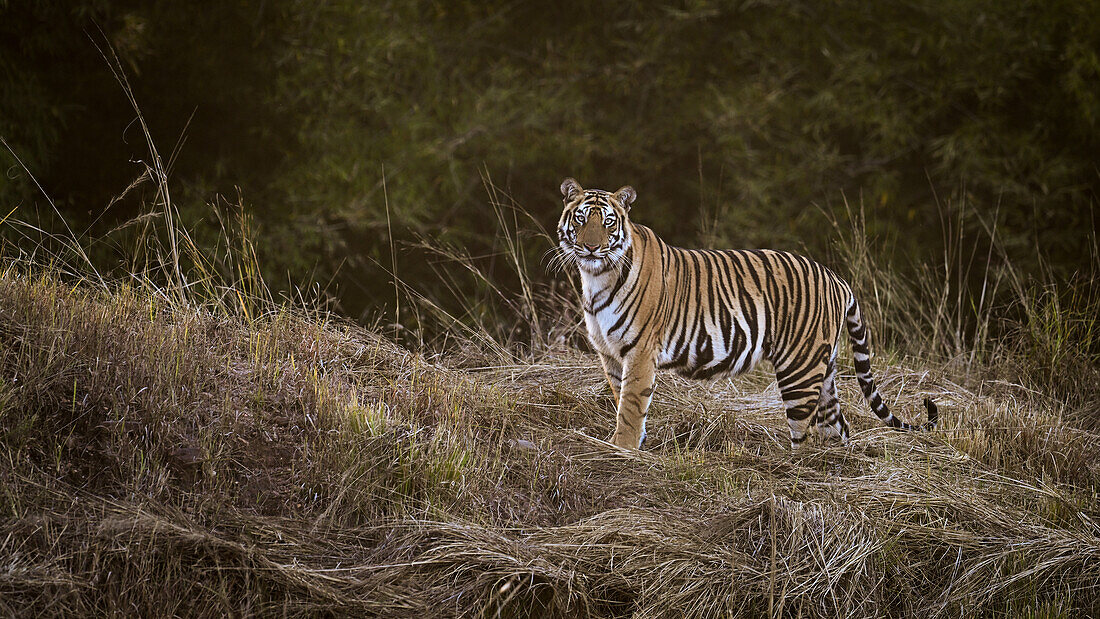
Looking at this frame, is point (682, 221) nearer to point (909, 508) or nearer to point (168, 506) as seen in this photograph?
point (909, 508)

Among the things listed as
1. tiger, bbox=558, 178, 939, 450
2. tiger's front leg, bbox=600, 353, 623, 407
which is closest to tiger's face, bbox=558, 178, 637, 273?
tiger, bbox=558, 178, 939, 450

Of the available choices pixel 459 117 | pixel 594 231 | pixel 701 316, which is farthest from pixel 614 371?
pixel 459 117

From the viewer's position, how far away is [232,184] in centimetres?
791

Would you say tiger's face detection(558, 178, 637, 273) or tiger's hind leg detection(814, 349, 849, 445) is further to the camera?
tiger's hind leg detection(814, 349, 849, 445)

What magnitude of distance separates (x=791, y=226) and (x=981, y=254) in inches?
62.5

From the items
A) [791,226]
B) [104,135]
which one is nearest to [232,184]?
[104,135]

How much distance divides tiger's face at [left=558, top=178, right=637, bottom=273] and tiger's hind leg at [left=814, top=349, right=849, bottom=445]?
1079 mm

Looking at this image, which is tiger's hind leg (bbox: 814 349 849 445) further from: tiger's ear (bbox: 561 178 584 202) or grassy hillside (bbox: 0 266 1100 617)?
tiger's ear (bbox: 561 178 584 202)

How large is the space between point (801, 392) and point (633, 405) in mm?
733

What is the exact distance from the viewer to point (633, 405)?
4047 millimetres

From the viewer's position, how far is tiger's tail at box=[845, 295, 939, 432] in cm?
444

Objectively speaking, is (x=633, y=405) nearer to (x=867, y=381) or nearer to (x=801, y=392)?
(x=801, y=392)

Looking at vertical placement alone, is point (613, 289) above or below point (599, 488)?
above

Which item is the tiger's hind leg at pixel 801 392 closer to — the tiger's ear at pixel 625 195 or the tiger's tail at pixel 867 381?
the tiger's tail at pixel 867 381
